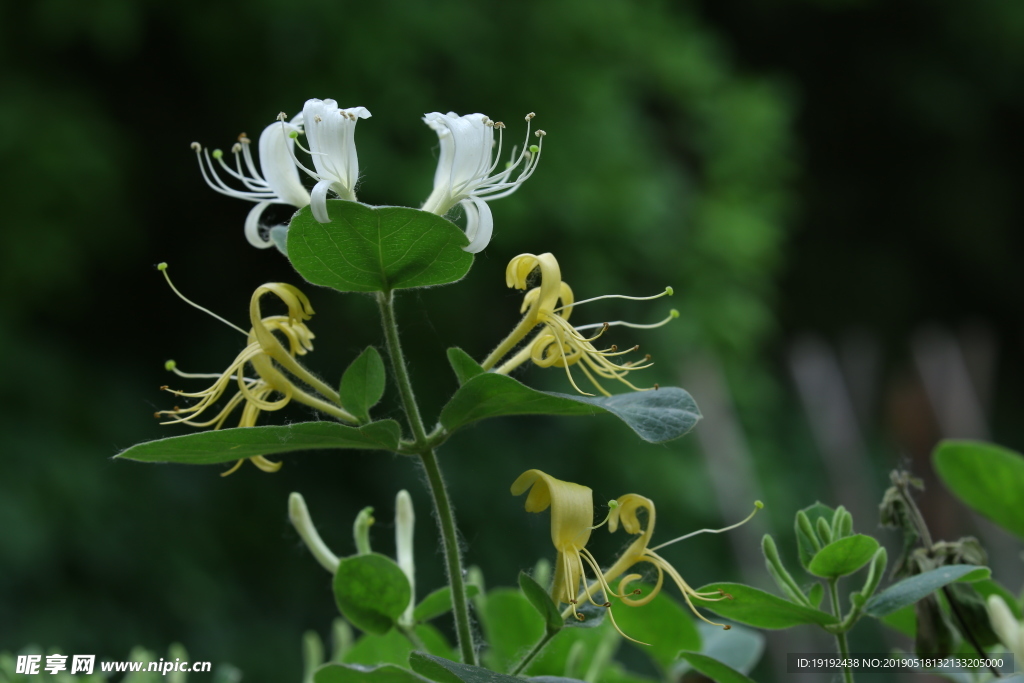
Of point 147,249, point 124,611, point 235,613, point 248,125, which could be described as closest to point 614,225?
point 248,125

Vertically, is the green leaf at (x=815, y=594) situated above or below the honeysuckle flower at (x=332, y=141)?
below

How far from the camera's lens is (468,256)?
0.32m

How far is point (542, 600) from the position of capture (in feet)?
1.04

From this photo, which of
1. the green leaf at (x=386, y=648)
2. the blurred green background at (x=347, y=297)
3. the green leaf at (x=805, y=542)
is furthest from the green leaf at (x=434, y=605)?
the blurred green background at (x=347, y=297)

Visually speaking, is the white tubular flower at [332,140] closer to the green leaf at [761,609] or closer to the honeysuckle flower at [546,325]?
the honeysuckle flower at [546,325]

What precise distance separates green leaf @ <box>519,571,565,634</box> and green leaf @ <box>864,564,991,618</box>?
0.38 feet

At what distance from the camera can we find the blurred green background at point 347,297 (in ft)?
6.63

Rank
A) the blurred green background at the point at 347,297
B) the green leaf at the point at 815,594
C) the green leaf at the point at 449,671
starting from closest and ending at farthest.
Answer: the green leaf at the point at 449,671, the green leaf at the point at 815,594, the blurred green background at the point at 347,297

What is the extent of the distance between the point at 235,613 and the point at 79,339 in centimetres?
74

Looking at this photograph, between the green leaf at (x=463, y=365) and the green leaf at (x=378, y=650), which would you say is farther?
the green leaf at (x=378, y=650)

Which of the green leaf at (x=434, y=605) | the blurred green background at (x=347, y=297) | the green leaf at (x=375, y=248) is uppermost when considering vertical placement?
the blurred green background at (x=347, y=297)

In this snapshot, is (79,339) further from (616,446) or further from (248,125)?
(616,446)

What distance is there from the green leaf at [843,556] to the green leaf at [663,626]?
11 centimetres

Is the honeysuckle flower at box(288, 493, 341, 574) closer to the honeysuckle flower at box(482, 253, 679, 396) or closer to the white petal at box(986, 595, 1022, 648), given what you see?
the honeysuckle flower at box(482, 253, 679, 396)
